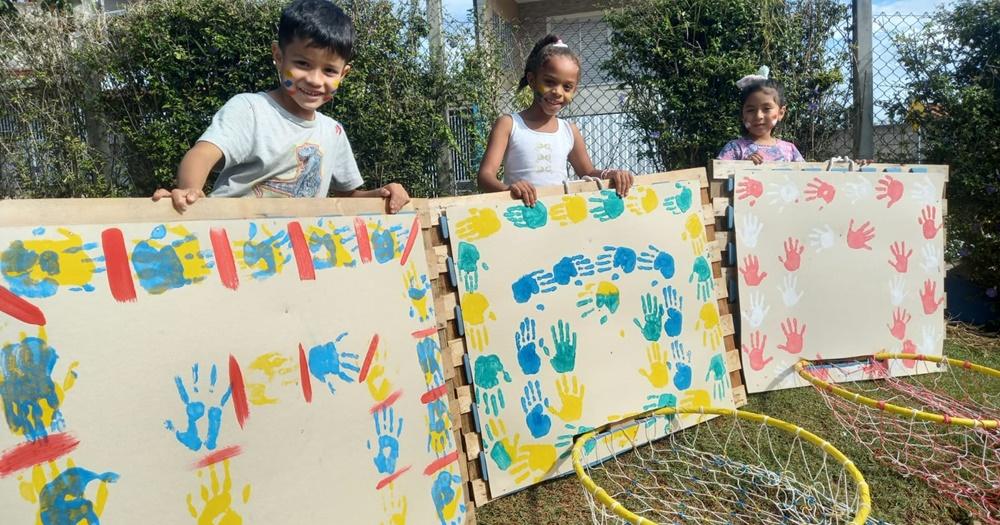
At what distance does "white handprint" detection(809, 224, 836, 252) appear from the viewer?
3391 mm

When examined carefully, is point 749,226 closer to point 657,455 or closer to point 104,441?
point 657,455

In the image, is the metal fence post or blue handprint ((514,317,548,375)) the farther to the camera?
the metal fence post

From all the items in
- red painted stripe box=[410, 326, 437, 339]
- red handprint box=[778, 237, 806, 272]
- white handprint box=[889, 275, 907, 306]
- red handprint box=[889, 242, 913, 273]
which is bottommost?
white handprint box=[889, 275, 907, 306]

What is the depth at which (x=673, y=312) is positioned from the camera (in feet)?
9.43

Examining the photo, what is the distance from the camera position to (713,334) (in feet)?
9.86

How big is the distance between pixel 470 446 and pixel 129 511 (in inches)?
47.3

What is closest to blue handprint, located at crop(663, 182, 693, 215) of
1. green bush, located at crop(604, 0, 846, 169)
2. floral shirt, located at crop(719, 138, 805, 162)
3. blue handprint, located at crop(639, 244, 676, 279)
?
blue handprint, located at crop(639, 244, 676, 279)

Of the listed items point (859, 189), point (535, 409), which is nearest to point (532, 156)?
point (535, 409)

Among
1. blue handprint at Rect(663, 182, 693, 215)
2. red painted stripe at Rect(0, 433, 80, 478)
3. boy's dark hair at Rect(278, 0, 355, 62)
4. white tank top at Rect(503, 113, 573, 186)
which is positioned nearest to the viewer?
red painted stripe at Rect(0, 433, 80, 478)

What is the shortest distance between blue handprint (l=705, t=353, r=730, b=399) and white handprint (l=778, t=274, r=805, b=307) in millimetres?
576

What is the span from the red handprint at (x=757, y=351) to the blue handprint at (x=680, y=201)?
30.5 inches

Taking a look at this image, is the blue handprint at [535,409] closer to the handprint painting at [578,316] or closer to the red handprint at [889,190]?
the handprint painting at [578,316]

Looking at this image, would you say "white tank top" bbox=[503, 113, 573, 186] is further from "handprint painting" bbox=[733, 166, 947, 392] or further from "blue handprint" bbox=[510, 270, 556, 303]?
"handprint painting" bbox=[733, 166, 947, 392]

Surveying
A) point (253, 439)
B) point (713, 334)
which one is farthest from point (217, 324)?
point (713, 334)
